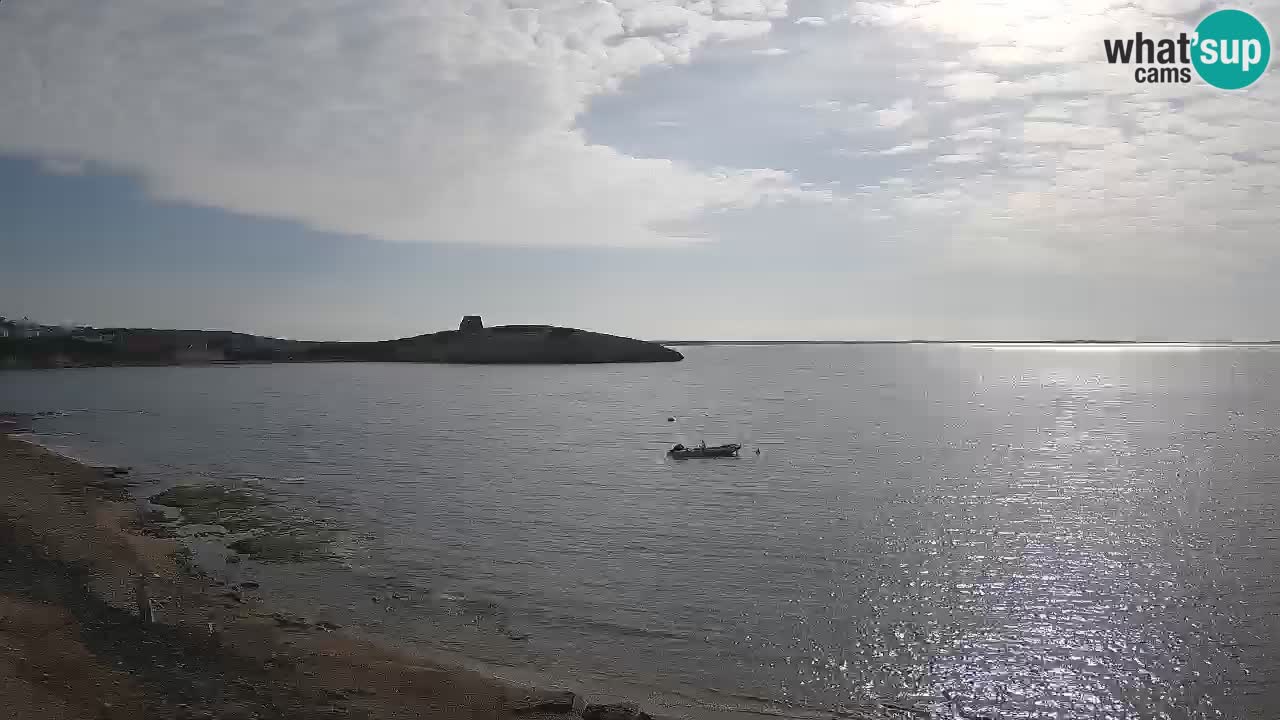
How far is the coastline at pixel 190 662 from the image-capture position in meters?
12.2

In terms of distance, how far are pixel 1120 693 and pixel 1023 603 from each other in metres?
5.45

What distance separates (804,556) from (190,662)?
17.2m

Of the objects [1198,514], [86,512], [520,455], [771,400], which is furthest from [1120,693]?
[771,400]

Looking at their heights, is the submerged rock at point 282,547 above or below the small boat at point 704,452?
below

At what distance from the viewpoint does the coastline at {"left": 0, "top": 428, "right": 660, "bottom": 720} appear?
12250 millimetres

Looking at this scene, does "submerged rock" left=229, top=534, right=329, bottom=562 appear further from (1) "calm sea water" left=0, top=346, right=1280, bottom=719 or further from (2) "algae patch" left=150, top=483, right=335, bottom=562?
(1) "calm sea water" left=0, top=346, right=1280, bottom=719

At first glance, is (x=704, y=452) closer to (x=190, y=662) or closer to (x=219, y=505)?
(x=219, y=505)

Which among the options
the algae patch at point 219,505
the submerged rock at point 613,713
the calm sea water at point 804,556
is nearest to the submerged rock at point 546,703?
the submerged rock at point 613,713

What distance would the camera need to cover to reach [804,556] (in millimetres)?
24500

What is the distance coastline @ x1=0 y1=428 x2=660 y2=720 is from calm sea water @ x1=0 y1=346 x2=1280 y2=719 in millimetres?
1654

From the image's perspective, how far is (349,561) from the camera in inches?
920

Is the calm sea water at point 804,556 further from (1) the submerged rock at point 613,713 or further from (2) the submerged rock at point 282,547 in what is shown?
(2) the submerged rock at point 282,547

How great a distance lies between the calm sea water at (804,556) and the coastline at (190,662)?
165cm

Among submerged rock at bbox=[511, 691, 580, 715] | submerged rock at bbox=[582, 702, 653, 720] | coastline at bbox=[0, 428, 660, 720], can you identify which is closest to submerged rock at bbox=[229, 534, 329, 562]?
coastline at bbox=[0, 428, 660, 720]
